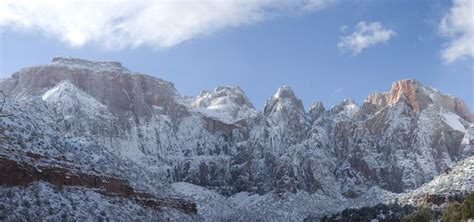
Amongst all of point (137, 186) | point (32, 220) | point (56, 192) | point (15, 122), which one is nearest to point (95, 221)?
point (56, 192)

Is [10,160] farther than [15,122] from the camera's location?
No

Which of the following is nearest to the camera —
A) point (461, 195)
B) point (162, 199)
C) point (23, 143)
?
point (23, 143)

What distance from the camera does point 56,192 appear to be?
11462cm

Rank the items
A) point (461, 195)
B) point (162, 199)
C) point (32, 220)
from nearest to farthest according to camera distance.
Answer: point (32, 220)
point (162, 199)
point (461, 195)

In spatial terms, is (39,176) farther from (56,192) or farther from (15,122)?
(15,122)

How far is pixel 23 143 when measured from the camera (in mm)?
116188

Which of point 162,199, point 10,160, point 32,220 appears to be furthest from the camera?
point 162,199

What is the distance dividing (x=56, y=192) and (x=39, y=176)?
3814 millimetres

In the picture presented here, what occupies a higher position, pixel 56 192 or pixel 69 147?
pixel 69 147

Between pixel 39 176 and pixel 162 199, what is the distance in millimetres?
44634

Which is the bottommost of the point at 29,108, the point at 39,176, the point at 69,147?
the point at 39,176

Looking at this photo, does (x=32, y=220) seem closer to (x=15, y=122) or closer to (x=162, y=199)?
(x=15, y=122)

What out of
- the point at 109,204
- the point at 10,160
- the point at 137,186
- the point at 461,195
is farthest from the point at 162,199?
the point at 461,195

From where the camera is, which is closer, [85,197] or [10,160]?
Result: [10,160]
